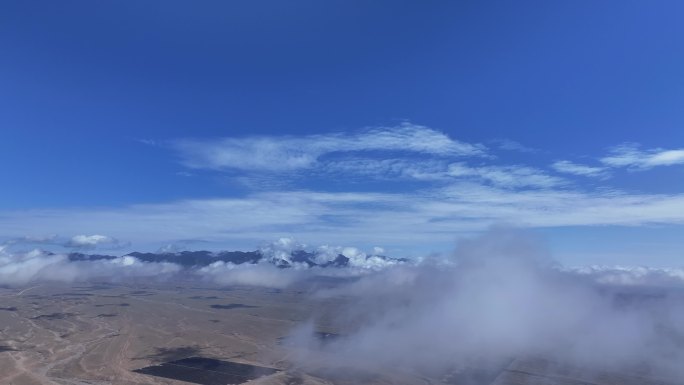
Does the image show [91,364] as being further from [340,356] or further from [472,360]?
[472,360]

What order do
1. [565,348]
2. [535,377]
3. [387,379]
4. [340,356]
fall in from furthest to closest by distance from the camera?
1. [565,348]
2. [340,356]
3. [535,377]
4. [387,379]

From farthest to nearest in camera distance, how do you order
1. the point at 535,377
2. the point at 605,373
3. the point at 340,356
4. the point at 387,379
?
the point at 340,356
the point at 605,373
the point at 535,377
the point at 387,379

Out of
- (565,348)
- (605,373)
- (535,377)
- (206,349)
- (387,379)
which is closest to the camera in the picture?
(387,379)

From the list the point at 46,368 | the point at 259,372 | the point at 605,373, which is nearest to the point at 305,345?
the point at 259,372

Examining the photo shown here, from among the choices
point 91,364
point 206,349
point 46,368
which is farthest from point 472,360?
point 46,368

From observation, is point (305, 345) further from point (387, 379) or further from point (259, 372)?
point (387, 379)

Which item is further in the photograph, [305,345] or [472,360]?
[305,345]
